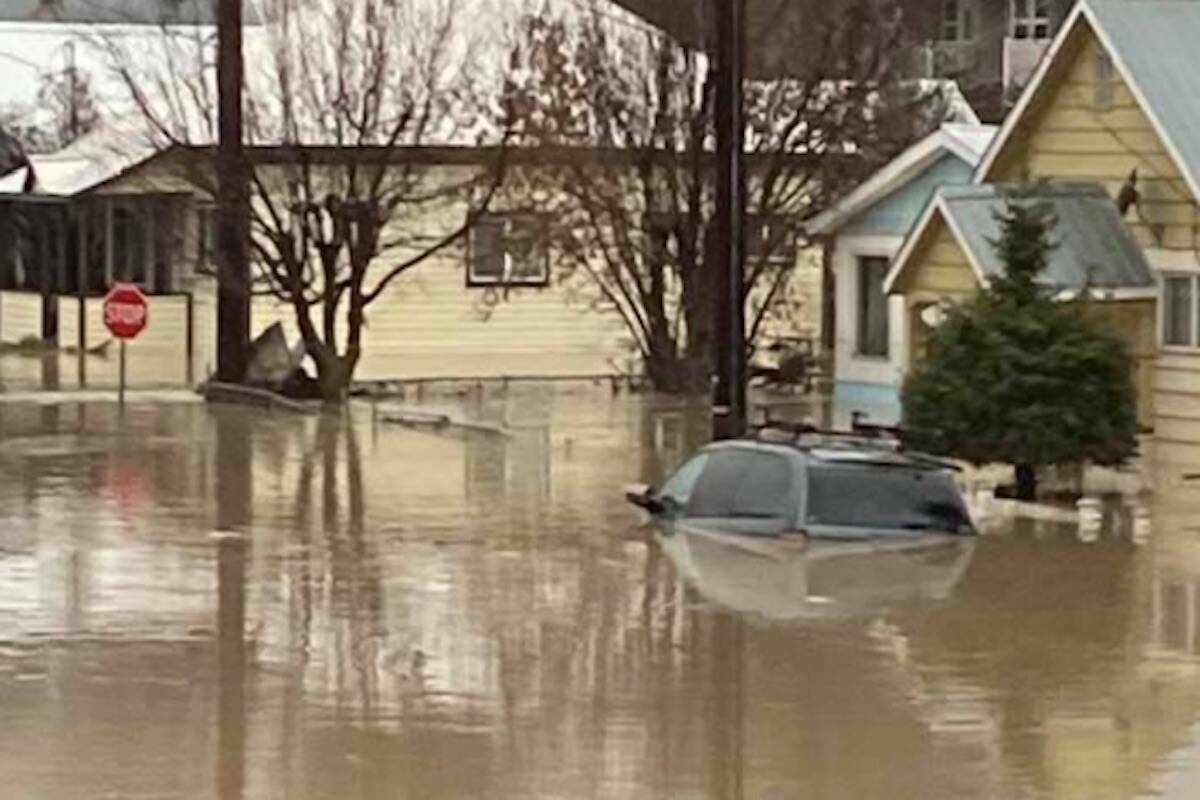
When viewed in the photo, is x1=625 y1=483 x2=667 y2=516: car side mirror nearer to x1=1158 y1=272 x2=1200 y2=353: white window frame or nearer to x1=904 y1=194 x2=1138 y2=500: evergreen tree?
x1=904 y1=194 x2=1138 y2=500: evergreen tree

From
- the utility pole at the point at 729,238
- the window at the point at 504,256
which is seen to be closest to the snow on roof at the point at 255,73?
the window at the point at 504,256

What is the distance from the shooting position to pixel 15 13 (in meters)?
79.2

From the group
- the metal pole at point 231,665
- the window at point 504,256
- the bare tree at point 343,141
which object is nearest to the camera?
the metal pole at point 231,665

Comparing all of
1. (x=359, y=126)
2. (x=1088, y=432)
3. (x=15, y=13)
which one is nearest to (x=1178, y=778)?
(x=1088, y=432)

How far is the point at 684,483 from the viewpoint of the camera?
88.6 feet

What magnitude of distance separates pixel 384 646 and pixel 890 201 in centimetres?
2210

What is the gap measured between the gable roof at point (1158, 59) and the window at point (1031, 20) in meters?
35.6

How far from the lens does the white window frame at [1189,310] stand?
107 ft

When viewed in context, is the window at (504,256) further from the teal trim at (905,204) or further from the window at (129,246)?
the window at (129,246)

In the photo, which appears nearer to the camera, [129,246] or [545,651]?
[545,651]

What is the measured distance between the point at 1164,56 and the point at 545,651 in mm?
15585

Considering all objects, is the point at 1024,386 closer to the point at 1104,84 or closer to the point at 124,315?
the point at 1104,84

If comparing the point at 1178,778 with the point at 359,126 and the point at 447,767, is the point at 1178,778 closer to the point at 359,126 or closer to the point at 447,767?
the point at 447,767

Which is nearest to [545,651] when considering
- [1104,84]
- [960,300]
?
[960,300]
